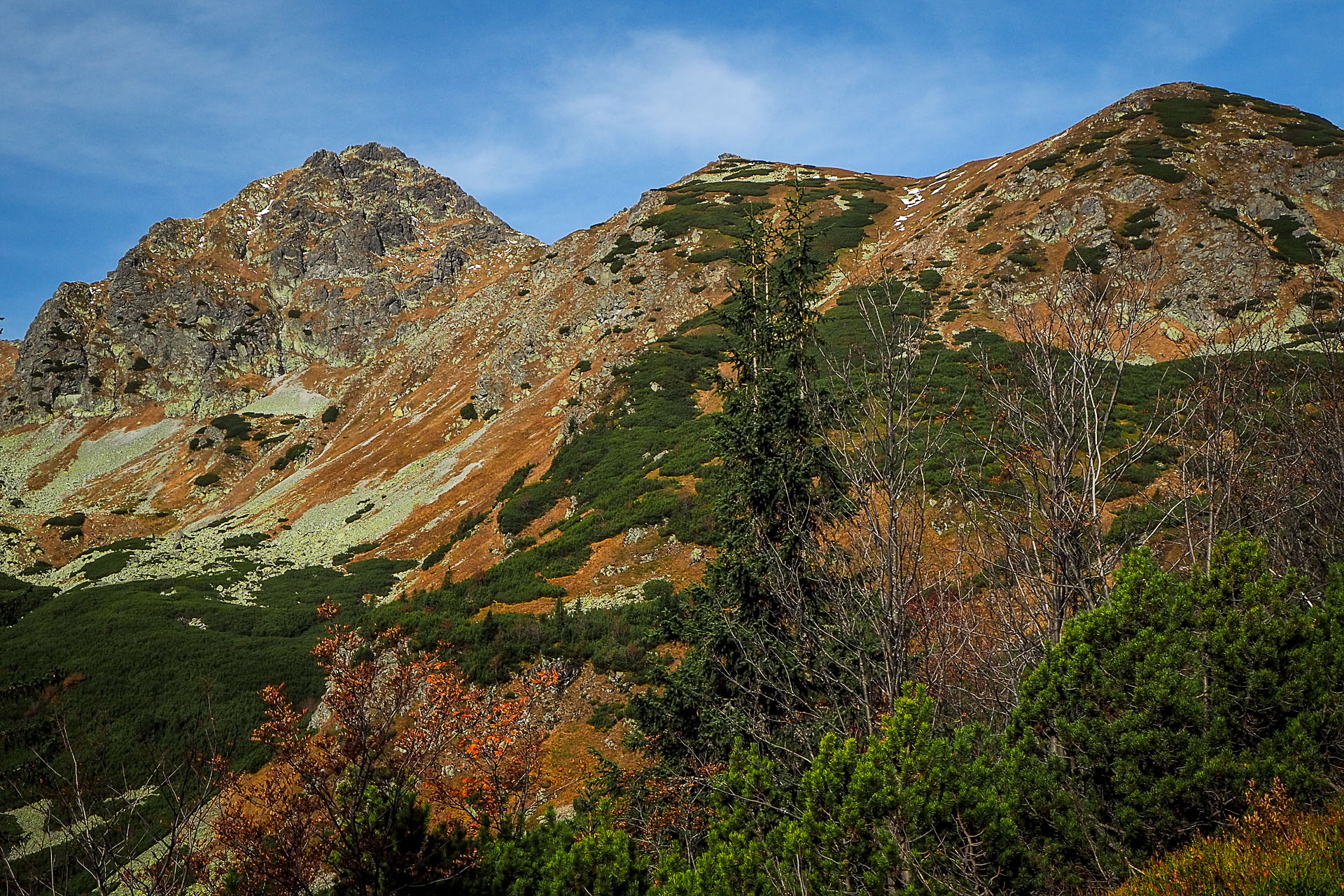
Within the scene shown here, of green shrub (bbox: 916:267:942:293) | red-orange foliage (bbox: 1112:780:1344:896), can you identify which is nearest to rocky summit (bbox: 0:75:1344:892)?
red-orange foliage (bbox: 1112:780:1344:896)

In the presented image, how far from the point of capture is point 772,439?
11828mm

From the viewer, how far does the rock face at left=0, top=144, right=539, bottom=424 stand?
335 feet

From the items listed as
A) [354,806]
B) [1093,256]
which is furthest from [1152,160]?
[354,806]

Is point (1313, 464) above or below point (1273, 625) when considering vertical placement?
above

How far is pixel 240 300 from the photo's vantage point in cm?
11381

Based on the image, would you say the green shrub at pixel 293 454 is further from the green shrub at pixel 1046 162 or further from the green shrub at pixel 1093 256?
the green shrub at pixel 1046 162

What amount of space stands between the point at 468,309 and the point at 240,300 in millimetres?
58373

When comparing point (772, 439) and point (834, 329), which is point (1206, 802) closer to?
point (772, 439)

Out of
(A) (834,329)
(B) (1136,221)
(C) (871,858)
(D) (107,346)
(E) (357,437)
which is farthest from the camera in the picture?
(D) (107,346)

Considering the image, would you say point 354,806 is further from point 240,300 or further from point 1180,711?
point 240,300

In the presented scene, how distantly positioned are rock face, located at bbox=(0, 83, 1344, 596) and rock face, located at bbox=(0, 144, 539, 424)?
0.50m

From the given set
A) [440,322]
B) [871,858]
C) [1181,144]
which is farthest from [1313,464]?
[440,322]

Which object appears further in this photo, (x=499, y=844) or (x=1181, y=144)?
(x=1181, y=144)

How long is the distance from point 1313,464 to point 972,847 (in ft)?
35.6
